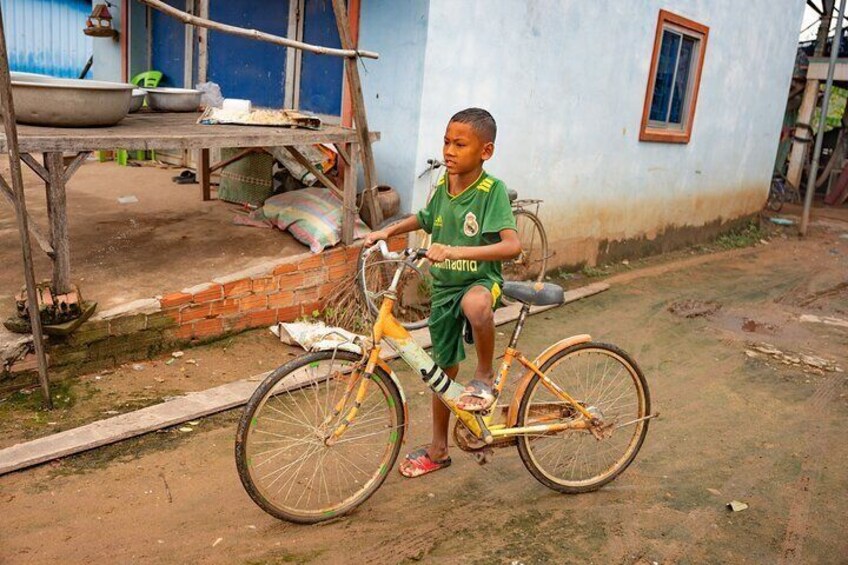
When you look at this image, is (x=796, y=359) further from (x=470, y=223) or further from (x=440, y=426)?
(x=470, y=223)

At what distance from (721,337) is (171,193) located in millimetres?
5469

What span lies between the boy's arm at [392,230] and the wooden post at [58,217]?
6.80ft

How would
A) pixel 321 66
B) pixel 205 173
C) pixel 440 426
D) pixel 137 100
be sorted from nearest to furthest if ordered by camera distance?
pixel 440 426 < pixel 137 100 < pixel 321 66 < pixel 205 173

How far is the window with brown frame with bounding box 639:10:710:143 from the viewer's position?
8.57 m

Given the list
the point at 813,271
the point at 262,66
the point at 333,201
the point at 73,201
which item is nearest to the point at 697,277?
the point at 813,271

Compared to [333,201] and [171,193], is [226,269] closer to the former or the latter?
[333,201]

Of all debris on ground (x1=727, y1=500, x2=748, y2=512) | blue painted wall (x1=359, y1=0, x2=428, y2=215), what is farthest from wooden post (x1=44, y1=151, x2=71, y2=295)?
debris on ground (x1=727, y1=500, x2=748, y2=512)

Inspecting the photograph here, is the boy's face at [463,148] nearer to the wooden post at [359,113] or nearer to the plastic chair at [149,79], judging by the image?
the wooden post at [359,113]

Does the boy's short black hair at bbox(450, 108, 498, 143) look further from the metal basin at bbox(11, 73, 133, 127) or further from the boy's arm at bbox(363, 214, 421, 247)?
the metal basin at bbox(11, 73, 133, 127)

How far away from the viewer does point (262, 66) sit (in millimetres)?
7258

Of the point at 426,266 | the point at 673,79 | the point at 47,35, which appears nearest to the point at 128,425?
the point at 426,266

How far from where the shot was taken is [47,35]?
46.9 feet

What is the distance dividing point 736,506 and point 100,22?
27.7 ft

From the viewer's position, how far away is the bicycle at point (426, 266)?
5.90 meters
